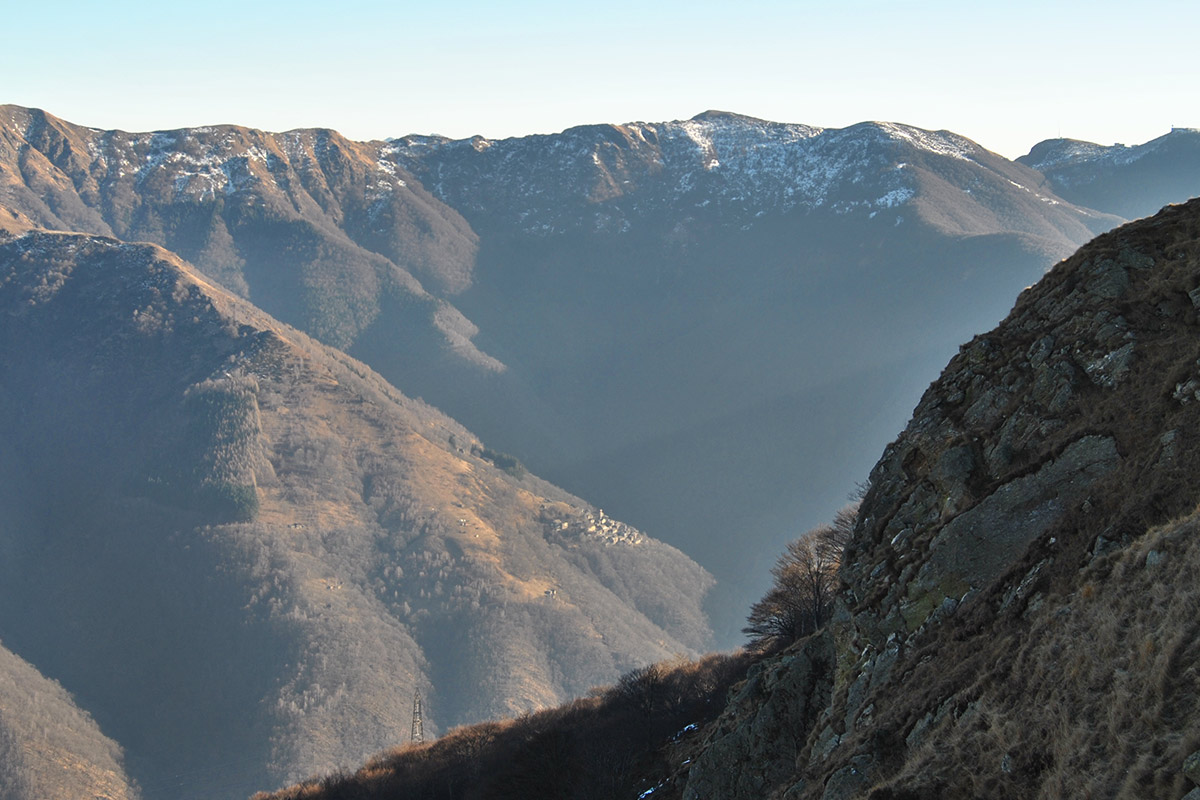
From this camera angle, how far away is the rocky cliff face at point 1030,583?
14734 mm

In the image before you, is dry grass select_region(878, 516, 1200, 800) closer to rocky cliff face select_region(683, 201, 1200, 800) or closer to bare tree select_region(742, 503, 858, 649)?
rocky cliff face select_region(683, 201, 1200, 800)

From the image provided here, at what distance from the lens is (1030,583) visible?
67.3ft

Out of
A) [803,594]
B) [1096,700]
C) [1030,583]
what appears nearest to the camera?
[1096,700]

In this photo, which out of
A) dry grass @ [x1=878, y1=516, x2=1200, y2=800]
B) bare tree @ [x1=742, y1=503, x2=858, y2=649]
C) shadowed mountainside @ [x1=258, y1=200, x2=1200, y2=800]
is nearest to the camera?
dry grass @ [x1=878, y1=516, x2=1200, y2=800]

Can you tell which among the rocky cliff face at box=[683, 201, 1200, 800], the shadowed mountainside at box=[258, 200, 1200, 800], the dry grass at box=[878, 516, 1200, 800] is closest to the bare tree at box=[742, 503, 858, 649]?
the shadowed mountainside at box=[258, 200, 1200, 800]

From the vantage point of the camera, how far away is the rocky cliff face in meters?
14.7

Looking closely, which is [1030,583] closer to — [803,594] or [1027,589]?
[1027,589]

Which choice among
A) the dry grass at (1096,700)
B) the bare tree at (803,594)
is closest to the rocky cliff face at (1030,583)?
the dry grass at (1096,700)

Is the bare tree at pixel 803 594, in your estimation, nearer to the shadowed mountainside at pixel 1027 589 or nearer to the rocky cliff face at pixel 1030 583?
Result: the shadowed mountainside at pixel 1027 589

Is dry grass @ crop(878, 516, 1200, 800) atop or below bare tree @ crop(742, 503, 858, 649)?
below

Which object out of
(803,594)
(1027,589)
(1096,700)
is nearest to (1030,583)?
(1027,589)

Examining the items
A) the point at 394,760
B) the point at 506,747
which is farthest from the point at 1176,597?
the point at 394,760

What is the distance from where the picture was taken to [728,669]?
189 ft

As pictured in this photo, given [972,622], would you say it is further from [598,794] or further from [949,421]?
[598,794]
